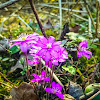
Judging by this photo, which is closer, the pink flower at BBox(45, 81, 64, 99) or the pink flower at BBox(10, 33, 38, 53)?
the pink flower at BBox(10, 33, 38, 53)

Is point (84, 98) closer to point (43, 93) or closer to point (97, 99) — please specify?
point (97, 99)

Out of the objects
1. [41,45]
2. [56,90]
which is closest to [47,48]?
[41,45]

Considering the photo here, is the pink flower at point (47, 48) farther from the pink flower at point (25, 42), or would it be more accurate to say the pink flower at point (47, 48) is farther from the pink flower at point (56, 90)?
the pink flower at point (56, 90)

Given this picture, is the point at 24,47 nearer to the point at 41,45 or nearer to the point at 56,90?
the point at 41,45

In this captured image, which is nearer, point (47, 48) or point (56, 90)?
point (47, 48)

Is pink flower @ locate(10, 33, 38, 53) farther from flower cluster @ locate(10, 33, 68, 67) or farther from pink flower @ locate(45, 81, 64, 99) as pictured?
pink flower @ locate(45, 81, 64, 99)

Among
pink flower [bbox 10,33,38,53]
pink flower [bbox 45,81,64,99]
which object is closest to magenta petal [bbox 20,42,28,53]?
pink flower [bbox 10,33,38,53]

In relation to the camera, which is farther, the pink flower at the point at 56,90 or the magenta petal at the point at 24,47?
the pink flower at the point at 56,90

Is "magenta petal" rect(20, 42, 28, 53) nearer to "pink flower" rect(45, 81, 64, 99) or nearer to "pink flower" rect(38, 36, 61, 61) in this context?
"pink flower" rect(38, 36, 61, 61)

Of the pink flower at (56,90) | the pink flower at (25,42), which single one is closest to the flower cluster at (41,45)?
the pink flower at (25,42)

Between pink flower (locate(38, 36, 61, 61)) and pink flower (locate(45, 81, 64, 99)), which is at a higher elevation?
pink flower (locate(38, 36, 61, 61))

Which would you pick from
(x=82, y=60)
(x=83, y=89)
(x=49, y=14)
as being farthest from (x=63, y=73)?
(x=49, y=14)
